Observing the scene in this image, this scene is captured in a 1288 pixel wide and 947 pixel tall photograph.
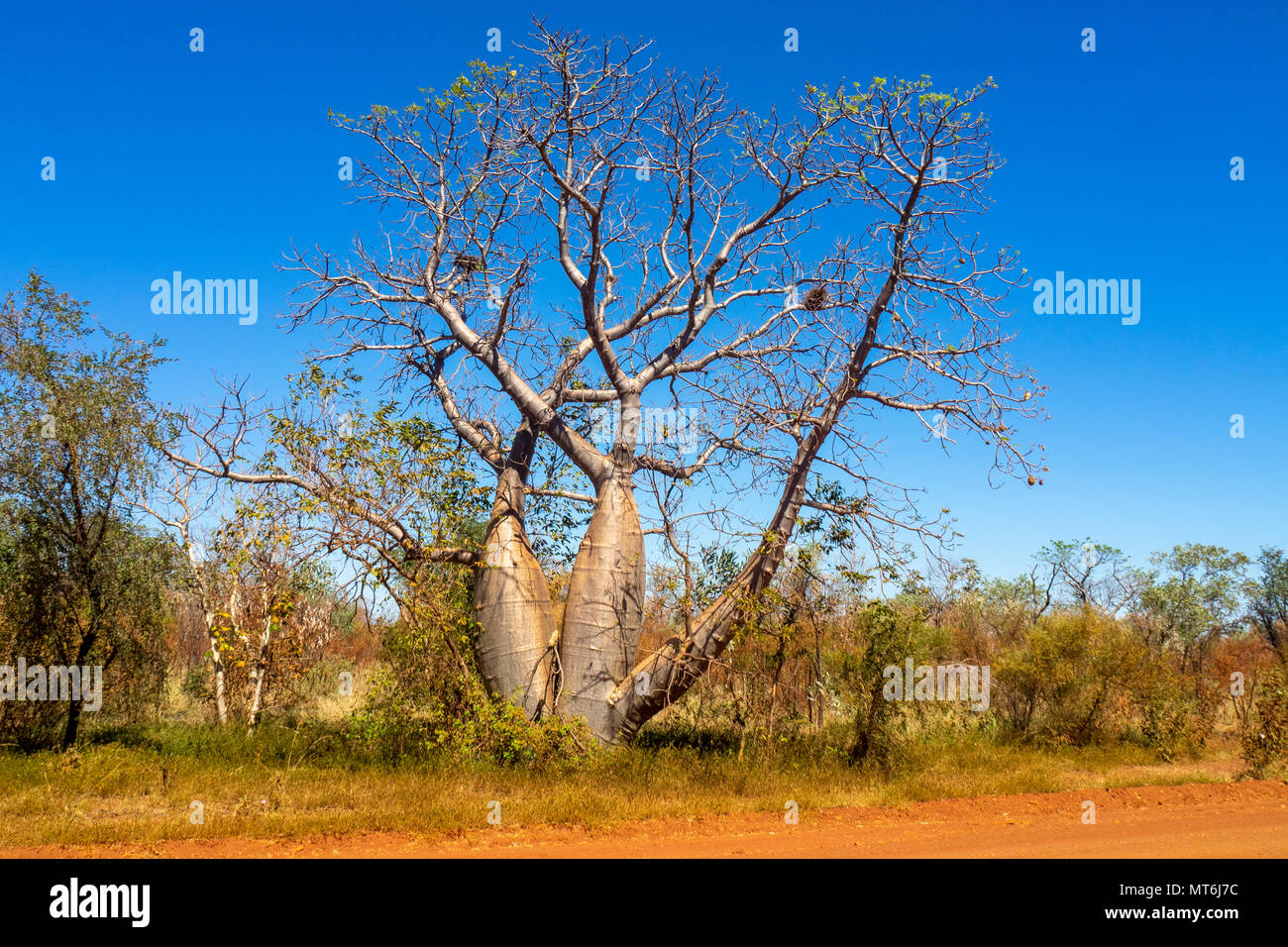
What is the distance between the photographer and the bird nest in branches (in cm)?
1009

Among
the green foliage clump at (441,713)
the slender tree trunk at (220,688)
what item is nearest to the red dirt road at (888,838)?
the green foliage clump at (441,713)

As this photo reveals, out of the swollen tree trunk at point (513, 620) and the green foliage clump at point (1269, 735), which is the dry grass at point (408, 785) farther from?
the swollen tree trunk at point (513, 620)

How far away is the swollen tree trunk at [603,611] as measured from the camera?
894 centimetres

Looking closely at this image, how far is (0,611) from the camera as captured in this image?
8.80m

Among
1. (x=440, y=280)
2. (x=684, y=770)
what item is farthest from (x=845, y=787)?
(x=440, y=280)

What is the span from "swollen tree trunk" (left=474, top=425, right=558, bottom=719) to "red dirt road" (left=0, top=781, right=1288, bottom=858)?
8.04 feet

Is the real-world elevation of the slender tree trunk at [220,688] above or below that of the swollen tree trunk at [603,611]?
below

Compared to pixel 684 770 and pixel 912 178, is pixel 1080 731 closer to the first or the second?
pixel 684 770

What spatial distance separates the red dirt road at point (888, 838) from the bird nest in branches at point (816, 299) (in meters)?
5.63

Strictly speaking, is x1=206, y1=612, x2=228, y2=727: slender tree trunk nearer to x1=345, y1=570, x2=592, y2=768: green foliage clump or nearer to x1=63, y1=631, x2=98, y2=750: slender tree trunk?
x1=63, y1=631, x2=98, y2=750: slender tree trunk

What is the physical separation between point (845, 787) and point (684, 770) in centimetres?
159

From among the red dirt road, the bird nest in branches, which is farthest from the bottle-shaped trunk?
the bird nest in branches

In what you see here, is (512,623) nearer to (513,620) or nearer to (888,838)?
(513,620)

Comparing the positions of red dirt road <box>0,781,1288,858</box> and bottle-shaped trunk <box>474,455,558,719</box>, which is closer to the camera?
red dirt road <box>0,781,1288,858</box>
